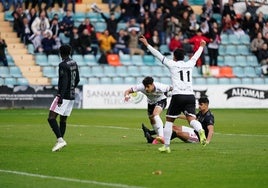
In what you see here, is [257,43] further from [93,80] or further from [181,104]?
[181,104]

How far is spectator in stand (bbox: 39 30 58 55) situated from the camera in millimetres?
39353

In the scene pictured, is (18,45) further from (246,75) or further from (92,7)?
(246,75)

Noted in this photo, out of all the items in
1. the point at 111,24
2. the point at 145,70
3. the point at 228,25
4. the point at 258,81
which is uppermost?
the point at 111,24

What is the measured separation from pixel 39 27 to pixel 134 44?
480 centimetres

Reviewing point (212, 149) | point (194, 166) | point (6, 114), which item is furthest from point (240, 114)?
point (194, 166)

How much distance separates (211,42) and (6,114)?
12813 millimetres

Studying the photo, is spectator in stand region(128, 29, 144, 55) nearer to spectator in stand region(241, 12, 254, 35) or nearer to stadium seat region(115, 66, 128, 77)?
stadium seat region(115, 66, 128, 77)

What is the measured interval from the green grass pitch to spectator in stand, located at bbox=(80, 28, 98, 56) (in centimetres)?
1342

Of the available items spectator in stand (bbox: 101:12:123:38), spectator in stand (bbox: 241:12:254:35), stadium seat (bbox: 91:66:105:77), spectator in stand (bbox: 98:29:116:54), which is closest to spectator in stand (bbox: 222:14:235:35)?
spectator in stand (bbox: 241:12:254:35)

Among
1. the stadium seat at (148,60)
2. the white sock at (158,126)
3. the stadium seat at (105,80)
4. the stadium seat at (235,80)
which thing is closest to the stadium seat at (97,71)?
the stadium seat at (105,80)

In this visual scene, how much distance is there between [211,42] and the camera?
42.2 m

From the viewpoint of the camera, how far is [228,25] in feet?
145

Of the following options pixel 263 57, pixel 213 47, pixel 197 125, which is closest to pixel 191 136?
pixel 197 125

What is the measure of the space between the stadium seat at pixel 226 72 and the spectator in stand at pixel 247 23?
9.25ft
